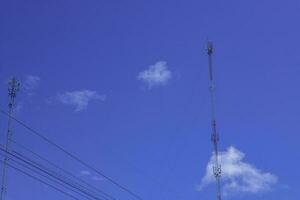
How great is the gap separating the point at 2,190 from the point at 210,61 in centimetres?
2578

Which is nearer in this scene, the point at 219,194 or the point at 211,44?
the point at 219,194

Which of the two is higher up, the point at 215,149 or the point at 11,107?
the point at 11,107

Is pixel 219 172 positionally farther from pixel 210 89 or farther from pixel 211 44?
pixel 211 44

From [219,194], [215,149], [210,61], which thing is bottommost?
[219,194]

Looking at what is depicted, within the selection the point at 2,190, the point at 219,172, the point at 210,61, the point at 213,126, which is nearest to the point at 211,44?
the point at 210,61

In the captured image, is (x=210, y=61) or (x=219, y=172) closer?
(x=219, y=172)

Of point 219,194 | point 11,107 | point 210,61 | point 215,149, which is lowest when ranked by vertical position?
point 219,194

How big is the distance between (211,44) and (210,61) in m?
1.90

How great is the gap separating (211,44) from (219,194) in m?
16.2

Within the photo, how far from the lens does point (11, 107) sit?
2495 inches

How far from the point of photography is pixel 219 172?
202ft

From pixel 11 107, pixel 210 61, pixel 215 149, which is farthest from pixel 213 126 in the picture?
pixel 11 107

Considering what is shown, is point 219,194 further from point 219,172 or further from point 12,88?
point 12,88

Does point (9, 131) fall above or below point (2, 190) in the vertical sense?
above
